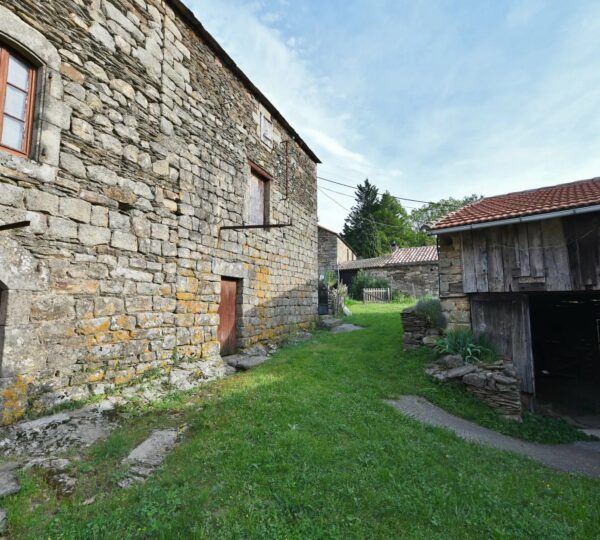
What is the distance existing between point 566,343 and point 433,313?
298 inches

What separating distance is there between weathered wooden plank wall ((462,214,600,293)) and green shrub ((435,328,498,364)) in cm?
100

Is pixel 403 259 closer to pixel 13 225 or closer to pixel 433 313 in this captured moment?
pixel 433 313

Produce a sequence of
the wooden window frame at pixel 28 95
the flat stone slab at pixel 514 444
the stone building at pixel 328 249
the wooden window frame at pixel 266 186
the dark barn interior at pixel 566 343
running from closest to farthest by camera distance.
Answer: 1. the wooden window frame at pixel 28 95
2. the flat stone slab at pixel 514 444
3. the wooden window frame at pixel 266 186
4. the dark barn interior at pixel 566 343
5. the stone building at pixel 328 249

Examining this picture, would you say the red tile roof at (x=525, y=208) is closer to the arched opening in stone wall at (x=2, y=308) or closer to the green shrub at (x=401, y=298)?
the arched opening in stone wall at (x=2, y=308)

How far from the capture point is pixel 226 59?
279 inches

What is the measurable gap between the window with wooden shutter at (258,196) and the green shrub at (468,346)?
17.5ft

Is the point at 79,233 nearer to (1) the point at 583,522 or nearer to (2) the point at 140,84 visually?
(2) the point at 140,84

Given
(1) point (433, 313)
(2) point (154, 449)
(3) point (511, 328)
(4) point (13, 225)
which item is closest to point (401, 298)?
(1) point (433, 313)

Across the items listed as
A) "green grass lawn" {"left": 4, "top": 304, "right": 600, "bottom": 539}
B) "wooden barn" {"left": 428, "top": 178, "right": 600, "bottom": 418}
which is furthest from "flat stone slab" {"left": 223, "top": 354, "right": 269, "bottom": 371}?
"wooden barn" {"left": 428, "top": 178, "right": 600, "bottom": 418}

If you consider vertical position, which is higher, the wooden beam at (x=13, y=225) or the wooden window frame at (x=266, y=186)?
the wooden window frame at (x=266, y=186)

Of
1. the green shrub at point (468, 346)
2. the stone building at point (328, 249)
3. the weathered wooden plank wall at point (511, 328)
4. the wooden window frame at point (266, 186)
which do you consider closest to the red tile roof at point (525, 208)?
the weathered wooden plank wall at point (511, 328)

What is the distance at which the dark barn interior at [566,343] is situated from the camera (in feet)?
32.3

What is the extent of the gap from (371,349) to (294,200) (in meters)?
5.12

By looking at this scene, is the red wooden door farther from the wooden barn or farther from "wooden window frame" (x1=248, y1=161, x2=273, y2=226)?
the wooden barn
